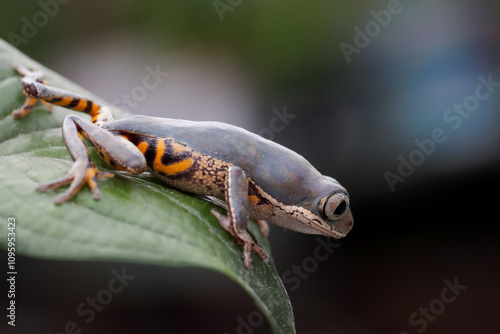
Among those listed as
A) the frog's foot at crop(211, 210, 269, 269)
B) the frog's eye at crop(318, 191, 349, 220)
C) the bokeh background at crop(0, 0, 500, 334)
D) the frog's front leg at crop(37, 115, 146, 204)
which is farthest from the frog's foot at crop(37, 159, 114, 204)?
the bokeh background at crop(0, 0, 500, 334)

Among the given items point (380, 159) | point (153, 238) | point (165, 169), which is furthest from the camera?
point (380, 159)

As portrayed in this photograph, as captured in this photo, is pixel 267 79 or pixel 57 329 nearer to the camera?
pixel 57 329

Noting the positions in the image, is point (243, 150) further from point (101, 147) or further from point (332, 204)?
point (101, 147)

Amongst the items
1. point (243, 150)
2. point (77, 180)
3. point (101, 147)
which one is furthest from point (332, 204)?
point (77, 180)

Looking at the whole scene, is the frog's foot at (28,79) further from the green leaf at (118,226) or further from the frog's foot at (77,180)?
the frog's foot at (77,180)

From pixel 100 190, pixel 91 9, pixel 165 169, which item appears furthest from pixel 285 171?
pixel 91 9

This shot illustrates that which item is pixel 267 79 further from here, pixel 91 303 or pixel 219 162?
pixel 219 162
